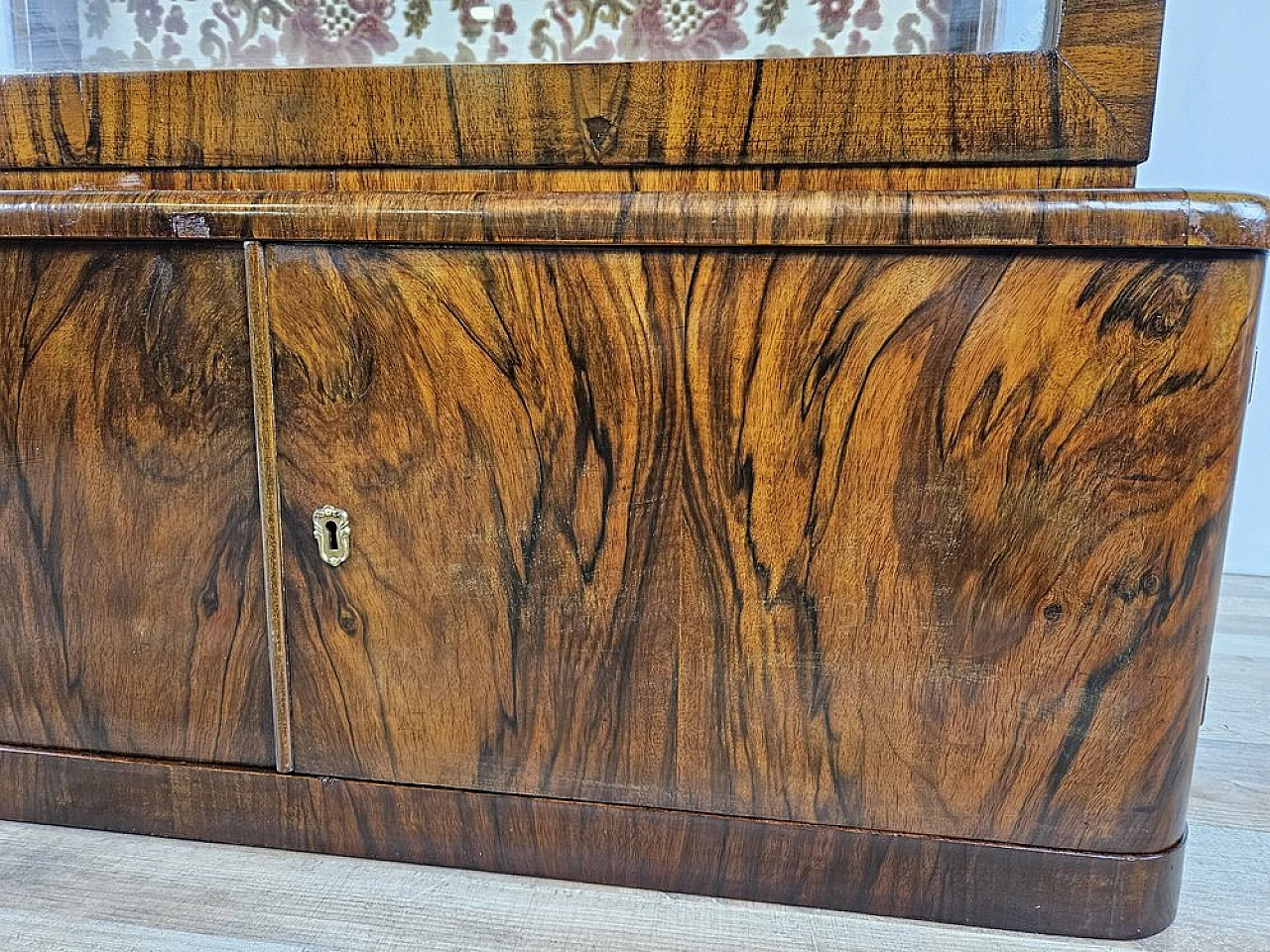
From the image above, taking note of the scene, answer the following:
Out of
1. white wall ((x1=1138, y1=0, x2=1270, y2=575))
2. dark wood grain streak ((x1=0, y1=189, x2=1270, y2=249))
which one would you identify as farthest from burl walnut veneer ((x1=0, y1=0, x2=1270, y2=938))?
white wall ((x1=1138, y1=0, x2=1270, y2=575))

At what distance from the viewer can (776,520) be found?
63 centimetres

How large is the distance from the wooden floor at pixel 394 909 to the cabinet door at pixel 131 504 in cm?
8

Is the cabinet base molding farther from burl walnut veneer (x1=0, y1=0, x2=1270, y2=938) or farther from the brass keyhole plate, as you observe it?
the brass keyhole plate

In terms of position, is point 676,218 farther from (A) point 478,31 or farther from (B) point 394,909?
(B) point 394,909

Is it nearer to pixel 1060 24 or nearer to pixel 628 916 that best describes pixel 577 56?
pixel 1060 24

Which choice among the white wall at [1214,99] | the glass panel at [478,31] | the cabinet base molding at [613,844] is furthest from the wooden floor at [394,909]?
the white wall at [1214,99]

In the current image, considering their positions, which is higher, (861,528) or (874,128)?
(874,128)

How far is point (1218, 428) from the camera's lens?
580 mm

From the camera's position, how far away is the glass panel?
616 millimetres

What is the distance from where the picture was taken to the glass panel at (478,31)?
616mm

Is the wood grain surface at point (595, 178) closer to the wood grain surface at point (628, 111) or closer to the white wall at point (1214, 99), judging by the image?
the wood grain surface at point (628, 111)

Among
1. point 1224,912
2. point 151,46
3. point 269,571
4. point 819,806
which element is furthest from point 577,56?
point 1224,912

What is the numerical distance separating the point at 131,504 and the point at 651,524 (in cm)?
39

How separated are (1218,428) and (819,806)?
36 cm
